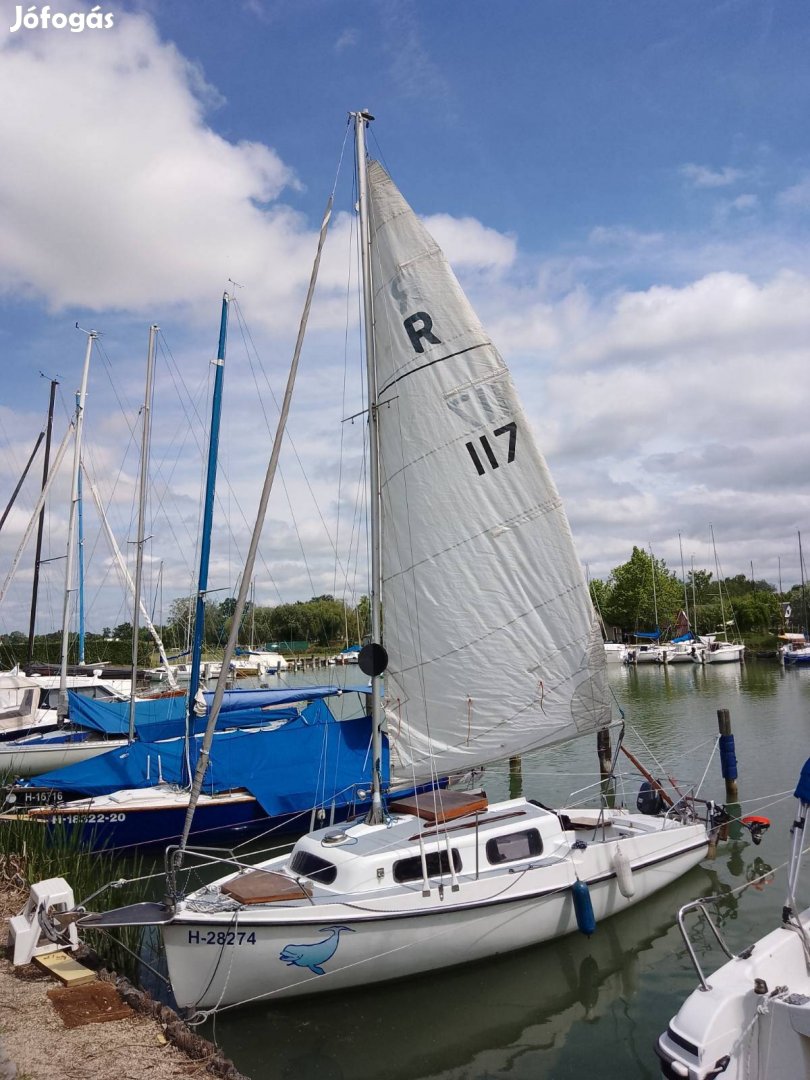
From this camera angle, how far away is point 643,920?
13.2 m

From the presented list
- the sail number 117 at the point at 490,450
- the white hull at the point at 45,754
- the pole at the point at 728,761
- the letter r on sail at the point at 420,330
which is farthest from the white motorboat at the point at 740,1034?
the white hull at the point at 45,754

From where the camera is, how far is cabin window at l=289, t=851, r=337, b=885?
1088 centimetres

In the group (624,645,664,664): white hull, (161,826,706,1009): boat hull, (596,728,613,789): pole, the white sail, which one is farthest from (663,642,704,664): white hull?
(161,826,706,1009): boat hull

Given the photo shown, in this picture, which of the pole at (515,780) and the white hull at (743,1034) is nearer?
the white hull at (743,1034)

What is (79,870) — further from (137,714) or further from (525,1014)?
(137,714)

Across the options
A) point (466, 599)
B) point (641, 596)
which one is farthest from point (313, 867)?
point (641, 596)

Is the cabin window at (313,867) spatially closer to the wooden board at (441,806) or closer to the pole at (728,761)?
the wooden board at (441,806)

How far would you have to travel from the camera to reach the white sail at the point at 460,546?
13.0m

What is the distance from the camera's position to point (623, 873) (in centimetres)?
1241

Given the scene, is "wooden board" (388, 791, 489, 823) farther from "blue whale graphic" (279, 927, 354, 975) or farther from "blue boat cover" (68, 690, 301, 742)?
"blue boat cover" (68, 690, 301, 742)

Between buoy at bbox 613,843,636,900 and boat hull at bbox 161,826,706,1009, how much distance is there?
1.05 feet

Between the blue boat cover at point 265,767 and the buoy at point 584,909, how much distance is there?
19.6 feet

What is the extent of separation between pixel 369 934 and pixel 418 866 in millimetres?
1240

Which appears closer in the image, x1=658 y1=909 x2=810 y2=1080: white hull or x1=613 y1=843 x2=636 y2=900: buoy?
x1=658 y1=909 x2=810 y2=1080: white hull
